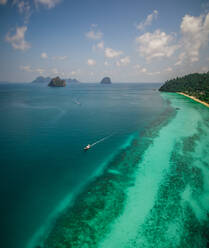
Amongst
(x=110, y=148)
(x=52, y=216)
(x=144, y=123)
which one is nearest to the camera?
(x=52, y=216)

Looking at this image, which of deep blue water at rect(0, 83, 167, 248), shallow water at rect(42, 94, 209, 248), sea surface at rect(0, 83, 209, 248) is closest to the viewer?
shallow water at rect(42, 94, 209, 248)

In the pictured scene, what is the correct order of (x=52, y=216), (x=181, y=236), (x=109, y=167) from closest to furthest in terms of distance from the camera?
(x=181, y=236) < (x=52, y=216) < (x=109, y=167)

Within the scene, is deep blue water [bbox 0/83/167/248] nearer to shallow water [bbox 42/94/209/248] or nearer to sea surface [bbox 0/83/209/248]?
sea surface [bbox 0/83/209/248]

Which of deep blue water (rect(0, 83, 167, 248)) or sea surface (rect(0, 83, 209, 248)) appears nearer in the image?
sea surface (rect(0, 83, 209, 248))

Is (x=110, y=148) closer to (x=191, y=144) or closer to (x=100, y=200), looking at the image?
(x=100, y=200)

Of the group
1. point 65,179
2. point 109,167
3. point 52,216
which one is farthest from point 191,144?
point 52,216

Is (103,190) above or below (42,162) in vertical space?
below

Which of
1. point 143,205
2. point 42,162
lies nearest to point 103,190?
point 143,205

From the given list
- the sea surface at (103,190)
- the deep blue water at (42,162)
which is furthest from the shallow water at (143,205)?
the deep blue water at (42,162)

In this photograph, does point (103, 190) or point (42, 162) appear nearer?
Result: point (103, 190)

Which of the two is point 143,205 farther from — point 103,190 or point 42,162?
point 42,162

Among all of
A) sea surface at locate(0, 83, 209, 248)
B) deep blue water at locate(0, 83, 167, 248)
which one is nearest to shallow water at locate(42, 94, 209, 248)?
sea surface at locate(0, 83, 209, 248)
